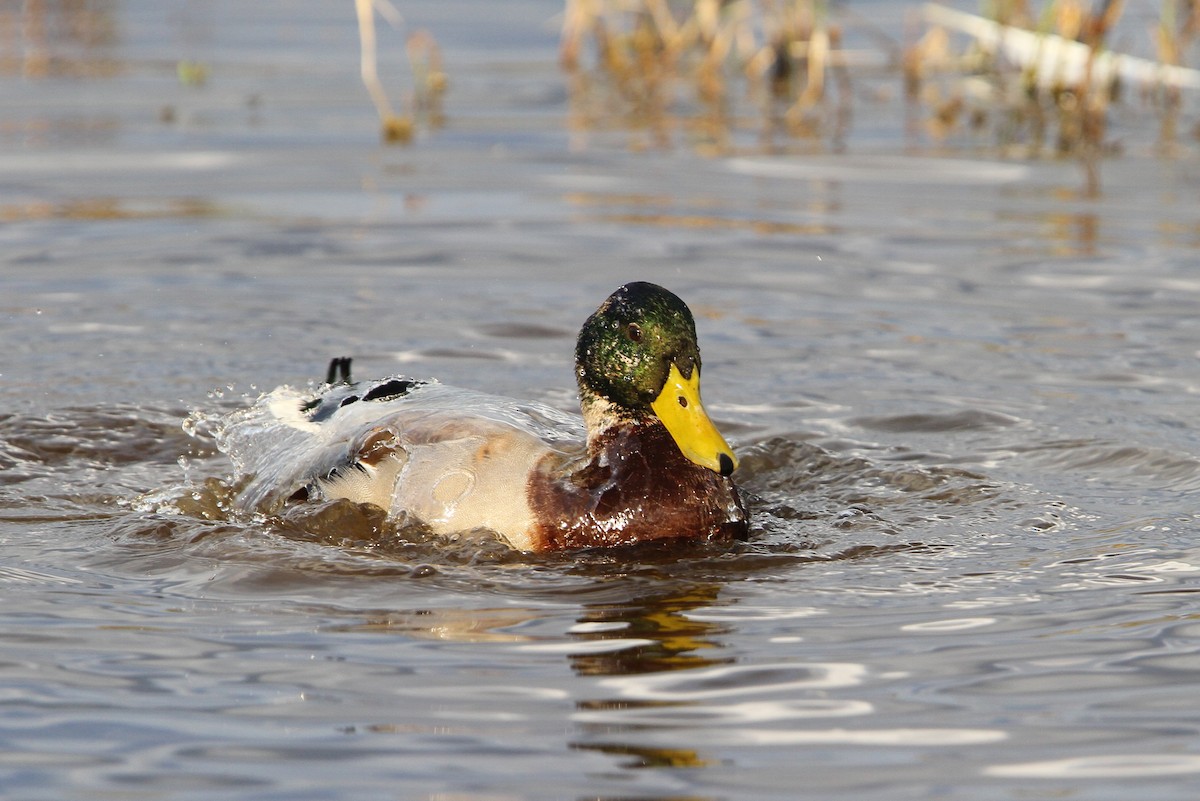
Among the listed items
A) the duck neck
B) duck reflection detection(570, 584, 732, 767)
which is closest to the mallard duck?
the duck neck

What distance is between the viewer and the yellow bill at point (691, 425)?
16.4ft

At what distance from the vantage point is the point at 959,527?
547cm

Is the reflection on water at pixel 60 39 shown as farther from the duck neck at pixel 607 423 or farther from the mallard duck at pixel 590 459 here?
the duck neck at pixel 607 423

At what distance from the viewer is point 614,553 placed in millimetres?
5133

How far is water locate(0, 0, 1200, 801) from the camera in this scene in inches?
144

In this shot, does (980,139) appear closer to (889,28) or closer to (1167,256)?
(1167,256)

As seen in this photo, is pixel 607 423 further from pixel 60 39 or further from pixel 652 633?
pixel 60 39

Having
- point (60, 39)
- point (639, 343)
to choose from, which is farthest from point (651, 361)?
point (60, 39)

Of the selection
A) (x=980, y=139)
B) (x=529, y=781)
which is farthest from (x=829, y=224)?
(x=529, y=781)

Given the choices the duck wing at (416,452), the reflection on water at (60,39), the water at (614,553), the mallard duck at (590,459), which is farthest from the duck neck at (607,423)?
the reflection on water at (60,39)

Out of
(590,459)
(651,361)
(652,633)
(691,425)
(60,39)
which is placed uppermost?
(60,39)

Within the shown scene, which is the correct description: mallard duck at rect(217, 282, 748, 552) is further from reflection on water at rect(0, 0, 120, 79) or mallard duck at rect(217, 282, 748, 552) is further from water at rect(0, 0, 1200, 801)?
reflection on water at rect(0, 0, 120, 79)

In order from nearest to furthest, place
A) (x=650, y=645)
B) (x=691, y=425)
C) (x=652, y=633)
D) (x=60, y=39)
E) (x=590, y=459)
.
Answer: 1. (x=650, y=645)
2. (x=652, y=633)
3. (x=691, y=425)
4. (x=590, y=459)
5. (x=60, y=39)

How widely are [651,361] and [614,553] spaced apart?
0.54 m
